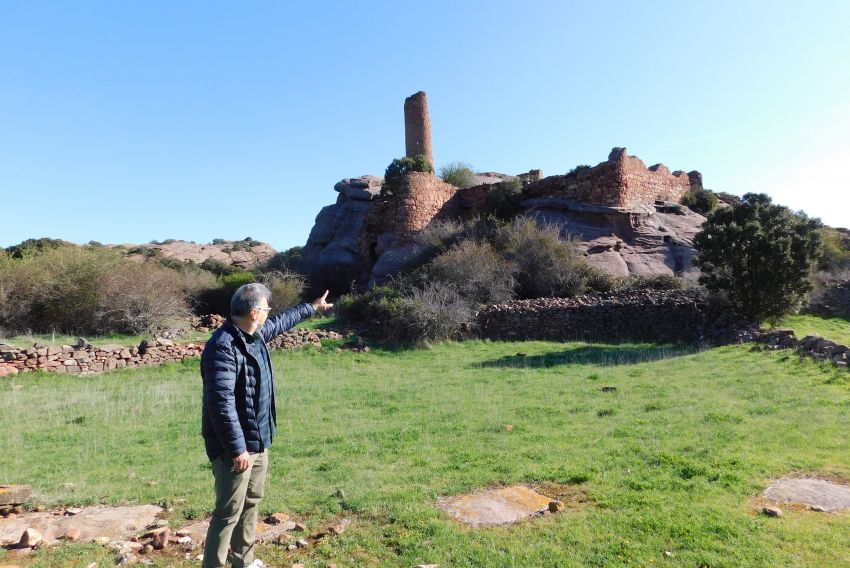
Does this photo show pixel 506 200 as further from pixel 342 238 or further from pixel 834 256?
pixel 834 256

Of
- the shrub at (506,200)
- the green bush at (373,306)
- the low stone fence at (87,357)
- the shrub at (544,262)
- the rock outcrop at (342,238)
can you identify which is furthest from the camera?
the rock outcrop at (342,238)

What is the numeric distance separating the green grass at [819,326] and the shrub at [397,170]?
1837 cm

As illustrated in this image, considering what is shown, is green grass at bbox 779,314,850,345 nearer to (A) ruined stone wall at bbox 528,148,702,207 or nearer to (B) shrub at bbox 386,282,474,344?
(A) ruined stone wall at bbox 528,148,702,207

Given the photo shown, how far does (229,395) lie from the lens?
3615 mm

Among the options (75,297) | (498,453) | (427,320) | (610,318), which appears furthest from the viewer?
(75,297)

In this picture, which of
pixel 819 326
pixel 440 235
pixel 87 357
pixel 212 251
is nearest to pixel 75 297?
pixel 87 357

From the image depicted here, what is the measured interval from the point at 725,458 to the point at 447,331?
12.0 meters

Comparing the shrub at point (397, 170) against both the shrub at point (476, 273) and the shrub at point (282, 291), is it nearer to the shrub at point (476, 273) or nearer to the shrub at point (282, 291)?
the shrub at point (282, 291)

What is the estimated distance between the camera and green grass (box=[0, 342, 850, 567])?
4.09m

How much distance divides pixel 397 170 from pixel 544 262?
37.6 ft

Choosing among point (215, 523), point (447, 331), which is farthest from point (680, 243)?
point (215, 523)

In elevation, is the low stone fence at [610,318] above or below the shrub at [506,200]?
below

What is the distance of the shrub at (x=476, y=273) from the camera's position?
20422mm

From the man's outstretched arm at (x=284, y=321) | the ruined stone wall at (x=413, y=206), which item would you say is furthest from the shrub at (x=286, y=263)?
the man's outstretched arm at (x=284, y=321)
